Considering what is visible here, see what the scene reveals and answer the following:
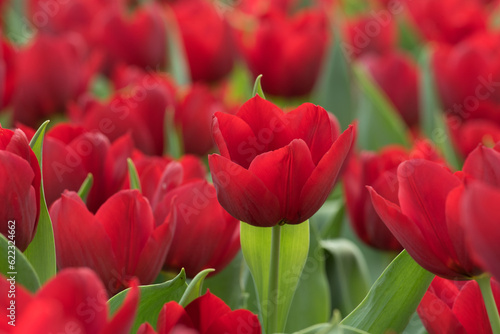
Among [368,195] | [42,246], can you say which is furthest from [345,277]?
[42,246]

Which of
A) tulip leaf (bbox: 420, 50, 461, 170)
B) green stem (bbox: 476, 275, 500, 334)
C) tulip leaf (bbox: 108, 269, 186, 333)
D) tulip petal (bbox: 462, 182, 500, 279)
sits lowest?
tulip leaf (bbox: 420, 50, 461, 170)

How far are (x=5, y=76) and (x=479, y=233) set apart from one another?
28.1 inches

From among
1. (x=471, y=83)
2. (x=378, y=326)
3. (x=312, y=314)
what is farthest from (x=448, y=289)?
(x=471, y=83)

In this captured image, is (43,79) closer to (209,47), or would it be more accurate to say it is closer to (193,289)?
(209,47)

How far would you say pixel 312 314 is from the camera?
69 cm

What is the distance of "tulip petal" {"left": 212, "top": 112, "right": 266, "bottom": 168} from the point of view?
1.66 ft

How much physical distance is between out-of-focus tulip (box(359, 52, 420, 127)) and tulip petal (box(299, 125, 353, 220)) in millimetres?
725

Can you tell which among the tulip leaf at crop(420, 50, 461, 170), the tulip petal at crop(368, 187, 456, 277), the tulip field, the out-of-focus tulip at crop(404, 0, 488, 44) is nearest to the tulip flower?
the tulip field

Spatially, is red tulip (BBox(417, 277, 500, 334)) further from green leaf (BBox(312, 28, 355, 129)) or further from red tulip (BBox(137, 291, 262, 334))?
green leaf (BBox(312, 28, 355, 129))

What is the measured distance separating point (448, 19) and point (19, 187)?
1075mm

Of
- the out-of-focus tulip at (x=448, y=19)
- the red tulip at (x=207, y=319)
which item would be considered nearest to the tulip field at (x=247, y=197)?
the red tulip at (x=207, y=319)

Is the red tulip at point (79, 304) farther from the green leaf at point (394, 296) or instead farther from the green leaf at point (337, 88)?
the green leaf at point (337, 88)

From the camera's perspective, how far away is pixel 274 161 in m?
0.49

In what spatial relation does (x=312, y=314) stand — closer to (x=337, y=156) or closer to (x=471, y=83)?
(x=337, y=156)
